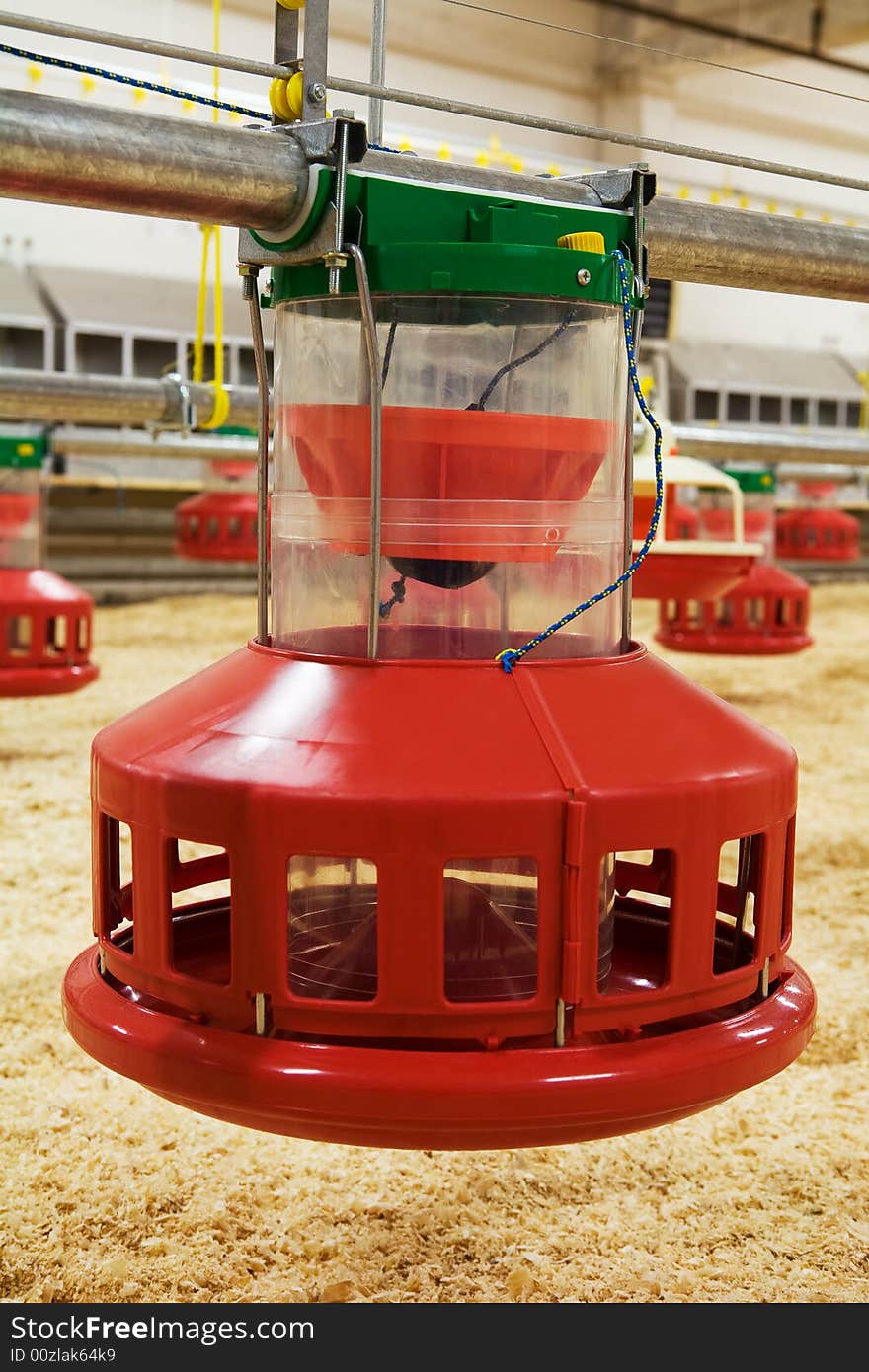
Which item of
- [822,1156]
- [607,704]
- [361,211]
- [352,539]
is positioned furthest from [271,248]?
[822,1156]

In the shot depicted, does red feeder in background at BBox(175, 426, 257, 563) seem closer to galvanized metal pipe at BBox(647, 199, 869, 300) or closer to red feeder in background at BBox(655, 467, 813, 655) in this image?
red feeder in background at BBox(655, 467, 813, 655)

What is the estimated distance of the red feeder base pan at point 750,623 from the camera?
5391mm

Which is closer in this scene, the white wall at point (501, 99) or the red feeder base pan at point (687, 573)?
the white wall at point (501, 99)

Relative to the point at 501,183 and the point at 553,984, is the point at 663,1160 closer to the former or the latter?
the point at 553,984

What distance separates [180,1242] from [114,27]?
13.0 feet

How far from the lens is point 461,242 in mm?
943

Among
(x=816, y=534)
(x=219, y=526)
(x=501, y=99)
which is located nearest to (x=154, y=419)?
(x=501, y=99)

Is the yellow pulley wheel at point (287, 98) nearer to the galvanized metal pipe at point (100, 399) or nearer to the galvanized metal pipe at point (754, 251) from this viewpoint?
the galvanized metal pipe at point (754, 251)

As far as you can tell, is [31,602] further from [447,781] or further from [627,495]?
[447,781]

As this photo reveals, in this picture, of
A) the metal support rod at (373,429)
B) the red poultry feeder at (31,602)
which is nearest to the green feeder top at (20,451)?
the red poultry feeder at (31,602)

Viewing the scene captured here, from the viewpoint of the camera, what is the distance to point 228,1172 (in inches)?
74.4

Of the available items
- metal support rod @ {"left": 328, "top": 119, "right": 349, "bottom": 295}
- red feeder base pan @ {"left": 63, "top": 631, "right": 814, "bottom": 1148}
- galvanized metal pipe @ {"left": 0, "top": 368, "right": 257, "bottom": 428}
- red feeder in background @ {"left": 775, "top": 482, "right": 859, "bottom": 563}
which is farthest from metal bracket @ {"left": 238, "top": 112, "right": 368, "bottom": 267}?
red feeder in background @ {"left": 775, "top": 482, "right": 859, "bottom": 563}

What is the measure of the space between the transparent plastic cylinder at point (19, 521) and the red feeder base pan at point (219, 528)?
1.64 meters

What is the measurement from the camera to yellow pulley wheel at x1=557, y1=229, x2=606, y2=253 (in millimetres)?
971
